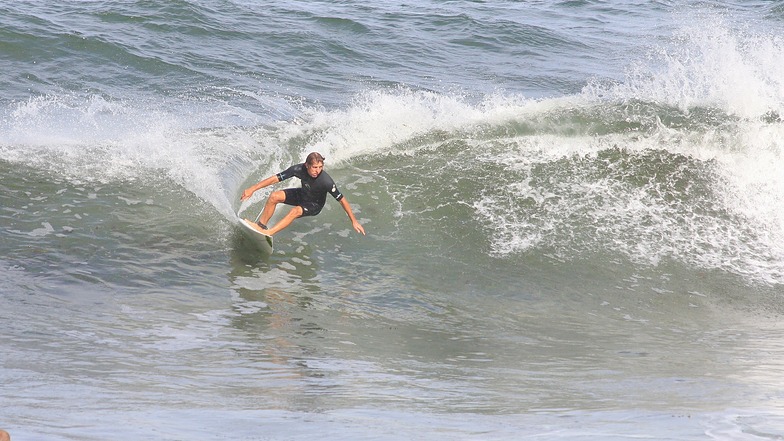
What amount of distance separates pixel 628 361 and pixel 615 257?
3367 mm

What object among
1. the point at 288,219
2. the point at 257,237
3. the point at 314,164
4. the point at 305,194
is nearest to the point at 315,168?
the point at 314,164

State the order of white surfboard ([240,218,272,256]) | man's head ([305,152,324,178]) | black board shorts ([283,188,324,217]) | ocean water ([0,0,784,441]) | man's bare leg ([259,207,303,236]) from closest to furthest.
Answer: ocean water ([0,0,784,441]), white surfboard ([240,218,272,256]), man's head ([305,152,324,178]), man's bare leg ([259,207,303,236]), black board shorts ([283,188,324,217])

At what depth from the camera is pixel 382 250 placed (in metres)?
9.84

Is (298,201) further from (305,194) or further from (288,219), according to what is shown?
(288,219)

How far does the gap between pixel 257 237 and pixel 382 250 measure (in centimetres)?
145

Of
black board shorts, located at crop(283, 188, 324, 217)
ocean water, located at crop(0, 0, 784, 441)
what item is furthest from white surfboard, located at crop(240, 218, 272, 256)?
black board shorts, located at crop(283, 188, 324, 217)

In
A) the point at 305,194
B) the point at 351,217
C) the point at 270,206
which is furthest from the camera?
the point at 305,194

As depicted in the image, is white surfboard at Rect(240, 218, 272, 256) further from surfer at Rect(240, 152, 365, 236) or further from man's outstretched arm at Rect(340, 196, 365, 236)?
man's outstretched arm at Rect(340, 196, 365, 236)

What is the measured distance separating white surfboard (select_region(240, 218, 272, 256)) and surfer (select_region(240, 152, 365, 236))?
0.38 ft

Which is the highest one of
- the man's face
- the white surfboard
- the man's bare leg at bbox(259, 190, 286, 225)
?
the man's face

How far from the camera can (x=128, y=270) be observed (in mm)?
8422

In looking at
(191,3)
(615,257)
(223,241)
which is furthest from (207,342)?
(191,3)

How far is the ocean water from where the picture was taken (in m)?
4.99

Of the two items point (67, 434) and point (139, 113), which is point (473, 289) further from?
point (139, 113)
